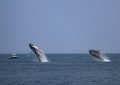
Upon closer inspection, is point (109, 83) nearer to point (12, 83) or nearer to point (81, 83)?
point (81, 83)

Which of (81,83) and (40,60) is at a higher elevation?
(40,60)

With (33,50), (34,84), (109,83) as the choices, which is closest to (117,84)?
(109,83)

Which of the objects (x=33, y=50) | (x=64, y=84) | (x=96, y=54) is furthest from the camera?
(x=96, y=54)

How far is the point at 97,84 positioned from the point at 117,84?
9.86 ft

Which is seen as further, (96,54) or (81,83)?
(96,54)

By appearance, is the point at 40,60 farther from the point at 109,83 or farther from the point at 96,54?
the point at 109,83

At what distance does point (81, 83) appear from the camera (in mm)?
85562

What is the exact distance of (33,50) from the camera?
18000 centimetres

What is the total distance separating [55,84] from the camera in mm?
82500

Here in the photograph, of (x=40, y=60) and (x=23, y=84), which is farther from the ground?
(x=40, y=60)

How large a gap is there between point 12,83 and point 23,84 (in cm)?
241

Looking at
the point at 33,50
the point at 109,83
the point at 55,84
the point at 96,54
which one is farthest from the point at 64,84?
the point at 96,54

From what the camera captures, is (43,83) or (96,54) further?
(96,54)

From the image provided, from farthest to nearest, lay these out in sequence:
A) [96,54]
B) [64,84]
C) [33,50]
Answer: [96,54] < [33,50] < [64,84]
